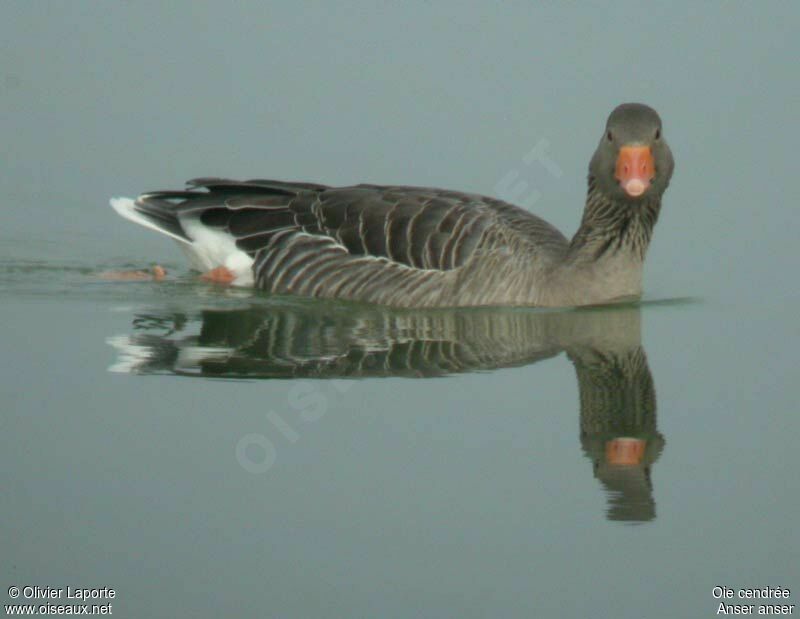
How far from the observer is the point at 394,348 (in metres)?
13.2

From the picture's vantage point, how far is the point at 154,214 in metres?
17.1

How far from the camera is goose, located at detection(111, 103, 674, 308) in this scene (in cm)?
1480

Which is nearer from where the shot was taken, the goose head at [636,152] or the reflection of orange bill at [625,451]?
the reflection of orange bill at [625,451]

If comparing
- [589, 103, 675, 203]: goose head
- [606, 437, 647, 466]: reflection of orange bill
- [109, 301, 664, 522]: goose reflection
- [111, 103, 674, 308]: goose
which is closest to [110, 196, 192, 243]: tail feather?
[111, 103, 674, 308]: goose

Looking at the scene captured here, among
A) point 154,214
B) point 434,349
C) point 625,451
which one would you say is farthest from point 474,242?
point 625,451

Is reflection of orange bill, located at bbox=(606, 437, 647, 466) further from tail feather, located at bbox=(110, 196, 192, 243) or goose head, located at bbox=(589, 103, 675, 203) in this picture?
tail feather, located at bbox=(110, 196, 192, 243)

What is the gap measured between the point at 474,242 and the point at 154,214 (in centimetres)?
368

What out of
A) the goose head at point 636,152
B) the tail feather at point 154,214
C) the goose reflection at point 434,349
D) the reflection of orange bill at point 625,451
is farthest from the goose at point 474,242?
the reflection of orange bill at point 625,451

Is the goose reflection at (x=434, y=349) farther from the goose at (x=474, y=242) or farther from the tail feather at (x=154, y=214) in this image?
the tail feather at (x=154, y=214)

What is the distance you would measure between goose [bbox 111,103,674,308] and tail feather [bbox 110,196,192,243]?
1.07 meters

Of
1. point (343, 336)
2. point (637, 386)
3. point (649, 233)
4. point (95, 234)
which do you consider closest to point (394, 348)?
point (343, 336)

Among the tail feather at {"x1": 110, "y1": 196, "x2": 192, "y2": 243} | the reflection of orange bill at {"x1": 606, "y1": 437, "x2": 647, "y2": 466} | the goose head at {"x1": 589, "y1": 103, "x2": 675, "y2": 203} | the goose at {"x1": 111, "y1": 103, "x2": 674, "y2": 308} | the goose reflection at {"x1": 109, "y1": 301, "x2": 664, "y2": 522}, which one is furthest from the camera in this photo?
the tail feather at {"x1": 110, "y1": 196, "x2": 192, "y2": 243}

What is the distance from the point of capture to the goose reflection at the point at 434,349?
11086 millimetres

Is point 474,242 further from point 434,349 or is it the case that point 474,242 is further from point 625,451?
point 625,451
